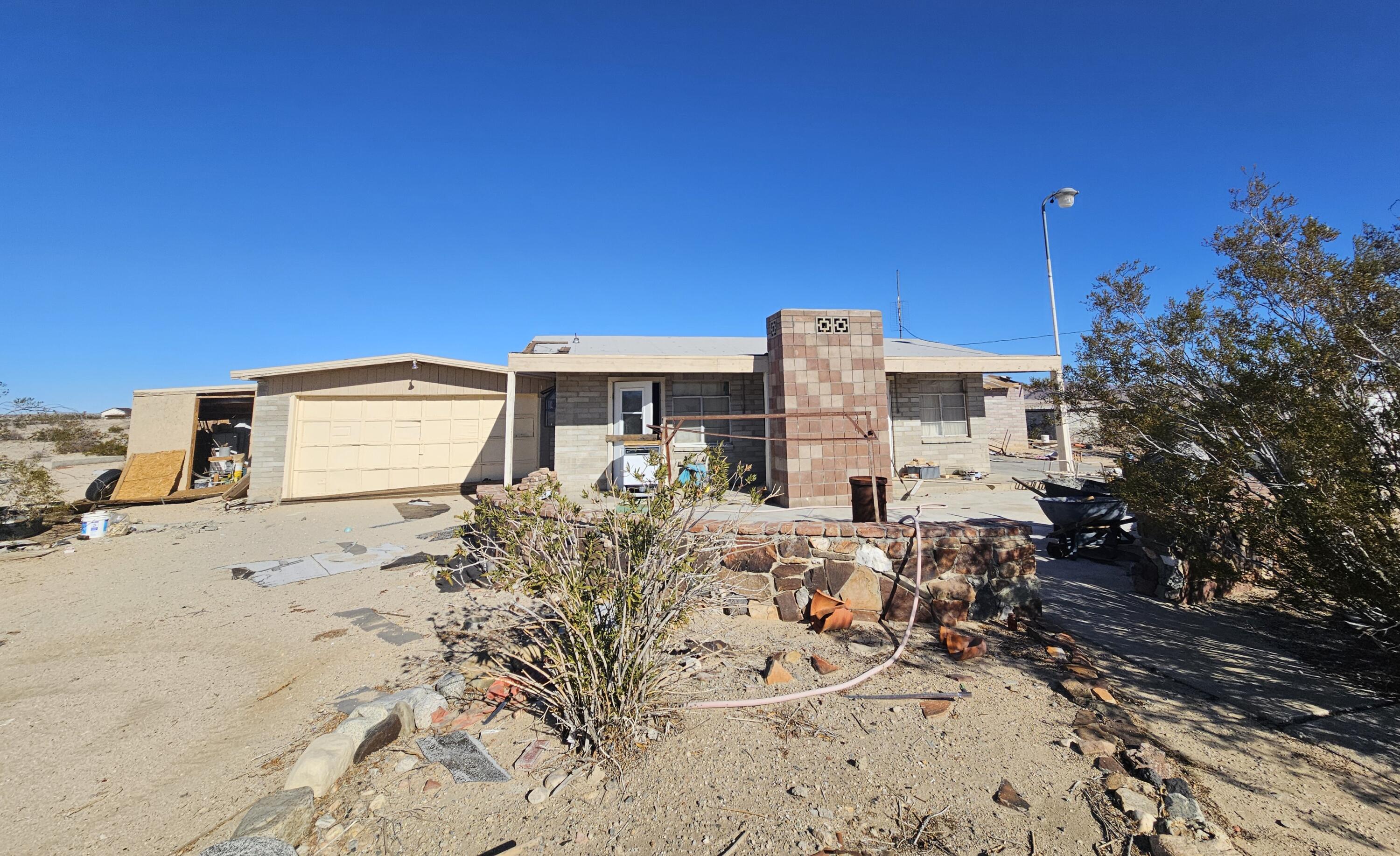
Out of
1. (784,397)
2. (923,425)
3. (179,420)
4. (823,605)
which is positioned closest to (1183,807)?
(823,605)

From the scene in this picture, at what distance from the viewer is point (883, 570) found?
4.34 metres

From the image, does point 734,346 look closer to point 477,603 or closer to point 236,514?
point 477,603

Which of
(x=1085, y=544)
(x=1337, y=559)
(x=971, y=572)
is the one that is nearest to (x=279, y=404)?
(x=971, y=572)

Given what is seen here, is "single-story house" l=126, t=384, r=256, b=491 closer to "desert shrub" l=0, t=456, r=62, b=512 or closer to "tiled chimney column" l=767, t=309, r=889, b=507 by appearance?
"desert shrub" l=0, t=456, r=62, b=512

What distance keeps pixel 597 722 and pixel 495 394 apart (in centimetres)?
1085

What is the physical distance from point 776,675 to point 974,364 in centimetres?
914

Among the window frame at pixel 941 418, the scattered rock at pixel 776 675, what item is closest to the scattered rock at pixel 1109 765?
the scattered rock at pixel 776 675

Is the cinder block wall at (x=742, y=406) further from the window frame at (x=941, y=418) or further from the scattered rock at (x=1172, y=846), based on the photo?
the scattered rock at (x=1172, y=846)

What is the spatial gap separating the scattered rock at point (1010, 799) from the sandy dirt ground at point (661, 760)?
3cm

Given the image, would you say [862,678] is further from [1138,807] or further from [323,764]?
[323,764]

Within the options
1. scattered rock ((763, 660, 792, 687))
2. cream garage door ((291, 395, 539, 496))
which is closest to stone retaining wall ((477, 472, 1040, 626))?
scattered rock ((763, 660, 792, 687))

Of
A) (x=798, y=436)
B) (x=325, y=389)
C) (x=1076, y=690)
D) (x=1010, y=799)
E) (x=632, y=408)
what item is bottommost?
(x=1010, y=799)

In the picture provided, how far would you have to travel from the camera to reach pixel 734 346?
1313cm

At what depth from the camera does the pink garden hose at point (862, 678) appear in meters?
2.97
